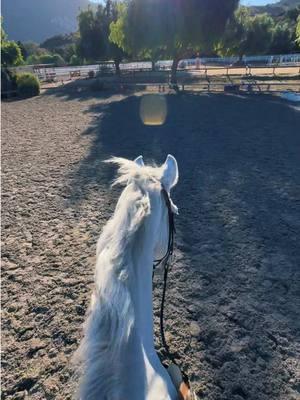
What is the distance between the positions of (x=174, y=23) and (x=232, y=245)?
51.0 ft

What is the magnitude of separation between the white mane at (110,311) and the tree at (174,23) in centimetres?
1728

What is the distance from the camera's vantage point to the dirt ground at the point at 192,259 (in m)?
2.33

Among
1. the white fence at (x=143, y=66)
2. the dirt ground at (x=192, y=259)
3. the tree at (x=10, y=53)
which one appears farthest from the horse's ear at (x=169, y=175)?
the white fence at (x=143, y=66)

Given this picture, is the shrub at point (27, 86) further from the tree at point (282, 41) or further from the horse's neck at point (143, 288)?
the tree at point (282, 41)

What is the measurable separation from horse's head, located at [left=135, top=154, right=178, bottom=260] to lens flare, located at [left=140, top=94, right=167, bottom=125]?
9.47 metres

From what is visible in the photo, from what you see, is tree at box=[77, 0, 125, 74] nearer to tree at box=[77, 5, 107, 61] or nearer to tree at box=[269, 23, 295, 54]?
tree at box=[77, 5, 107, 61]

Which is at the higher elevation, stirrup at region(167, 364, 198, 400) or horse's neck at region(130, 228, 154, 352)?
horse's neck at region(130, 228, 154, 352)

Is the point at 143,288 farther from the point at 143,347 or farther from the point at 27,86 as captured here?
the point at 27,86

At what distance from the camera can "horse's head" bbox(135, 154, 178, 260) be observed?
146 cm

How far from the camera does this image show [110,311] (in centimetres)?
101

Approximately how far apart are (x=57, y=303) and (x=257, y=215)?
3.16 metres

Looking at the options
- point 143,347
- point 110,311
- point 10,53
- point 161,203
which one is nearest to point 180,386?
point 143,347

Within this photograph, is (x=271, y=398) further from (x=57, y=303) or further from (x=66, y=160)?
(x=66, y=160)

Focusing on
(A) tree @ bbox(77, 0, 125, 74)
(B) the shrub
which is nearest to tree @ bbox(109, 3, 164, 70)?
(B) the shrub
